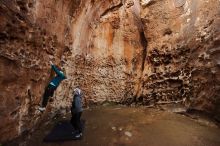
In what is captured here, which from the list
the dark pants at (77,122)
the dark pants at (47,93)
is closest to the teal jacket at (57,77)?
the dark pants at (47,93)

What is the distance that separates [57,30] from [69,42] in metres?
0.93

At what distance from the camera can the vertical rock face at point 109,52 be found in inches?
250

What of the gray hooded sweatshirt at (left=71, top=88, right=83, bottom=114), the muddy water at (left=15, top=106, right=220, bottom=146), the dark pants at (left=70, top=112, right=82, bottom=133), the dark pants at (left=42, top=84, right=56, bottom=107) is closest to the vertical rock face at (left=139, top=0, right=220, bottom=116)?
the muddy water at (left=15, top=106, right=220, bottom=146)

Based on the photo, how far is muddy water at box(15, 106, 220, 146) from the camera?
6.93 meters

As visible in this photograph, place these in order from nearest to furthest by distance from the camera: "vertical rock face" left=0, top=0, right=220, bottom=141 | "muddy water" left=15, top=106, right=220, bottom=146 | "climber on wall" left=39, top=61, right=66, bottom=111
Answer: "vertical rock face" left=0, top=0, right=220, bottom=141, "muddy water" left=15, top=106, right=220, bottom=146, "climber on wall" left=39, top=61, right=66, bottom=111

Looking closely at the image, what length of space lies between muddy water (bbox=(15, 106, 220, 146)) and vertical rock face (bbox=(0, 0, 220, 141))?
0.70m

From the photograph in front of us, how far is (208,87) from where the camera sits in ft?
28.5

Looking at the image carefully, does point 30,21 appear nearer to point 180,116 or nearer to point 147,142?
point 147,142

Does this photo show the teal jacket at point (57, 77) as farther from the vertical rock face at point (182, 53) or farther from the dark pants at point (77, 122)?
the vertical rock face at point (182, 53)

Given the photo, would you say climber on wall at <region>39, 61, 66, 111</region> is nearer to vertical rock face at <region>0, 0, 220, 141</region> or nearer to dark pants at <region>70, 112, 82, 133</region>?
vertical rock face at <region>0, 0, 220, 141</region>

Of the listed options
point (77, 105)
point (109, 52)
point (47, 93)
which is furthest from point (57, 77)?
point (109, 52)

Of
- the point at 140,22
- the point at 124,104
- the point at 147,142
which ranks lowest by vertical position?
the point at 147,142

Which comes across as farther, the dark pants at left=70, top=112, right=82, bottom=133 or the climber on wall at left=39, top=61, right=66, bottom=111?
the climber on wall at left=39, top=61, right=66, bottom=111

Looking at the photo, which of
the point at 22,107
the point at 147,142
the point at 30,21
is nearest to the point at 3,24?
the point at 30,21
